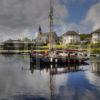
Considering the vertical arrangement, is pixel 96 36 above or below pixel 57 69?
above

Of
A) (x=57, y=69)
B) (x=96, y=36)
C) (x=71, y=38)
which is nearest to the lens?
(x=57, y=69)

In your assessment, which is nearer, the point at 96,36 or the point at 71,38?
the point at 96,36

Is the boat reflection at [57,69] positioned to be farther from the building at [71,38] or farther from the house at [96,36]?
the building at [71,38]

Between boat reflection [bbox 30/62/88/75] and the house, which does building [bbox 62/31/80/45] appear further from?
boat reflection [bbox 30/62/88/75]

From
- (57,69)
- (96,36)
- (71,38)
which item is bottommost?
(57,69)

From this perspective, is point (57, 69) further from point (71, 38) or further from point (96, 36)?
point (71, 38)

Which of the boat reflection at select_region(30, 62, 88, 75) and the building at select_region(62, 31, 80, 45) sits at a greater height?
the building at select_region(62, 31, 80, 45)

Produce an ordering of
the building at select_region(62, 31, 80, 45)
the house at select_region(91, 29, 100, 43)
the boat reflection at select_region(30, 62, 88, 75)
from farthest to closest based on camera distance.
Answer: the building at select_region(62, 31, 80, 45), the house at select_region(91, 29, 100, 43), the boat reflection at select_region(30, 62, 88, 75)

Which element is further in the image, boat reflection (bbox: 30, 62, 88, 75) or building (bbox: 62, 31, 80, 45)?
building (bbox: 62, 31, 80, 45)

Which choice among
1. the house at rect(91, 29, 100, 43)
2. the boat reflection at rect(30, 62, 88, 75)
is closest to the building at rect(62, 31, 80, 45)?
the house at rect(91, 29, 100, 43)

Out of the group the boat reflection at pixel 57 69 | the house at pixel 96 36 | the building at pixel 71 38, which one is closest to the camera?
the boat reflection at pixel 57 69

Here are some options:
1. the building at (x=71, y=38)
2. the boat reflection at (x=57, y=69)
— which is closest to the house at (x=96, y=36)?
the building at (x=71, y=38)

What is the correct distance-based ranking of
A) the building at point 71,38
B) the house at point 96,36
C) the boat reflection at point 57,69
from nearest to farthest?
the boat reflection at point 57,69, the house at point 96,36, the building at point 71,38

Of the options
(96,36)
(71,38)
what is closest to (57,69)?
(96,36)
